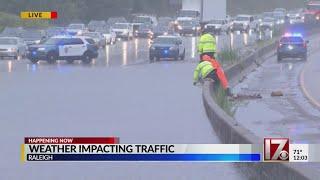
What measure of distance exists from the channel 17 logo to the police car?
124ft

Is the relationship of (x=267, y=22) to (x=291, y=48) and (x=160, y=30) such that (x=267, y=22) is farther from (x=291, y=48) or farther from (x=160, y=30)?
(x=291, y=48)

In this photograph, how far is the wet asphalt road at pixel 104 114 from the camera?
13812mm

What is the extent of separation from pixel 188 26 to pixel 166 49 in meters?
37.1

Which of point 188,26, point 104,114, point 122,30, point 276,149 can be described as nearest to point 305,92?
point 104,114

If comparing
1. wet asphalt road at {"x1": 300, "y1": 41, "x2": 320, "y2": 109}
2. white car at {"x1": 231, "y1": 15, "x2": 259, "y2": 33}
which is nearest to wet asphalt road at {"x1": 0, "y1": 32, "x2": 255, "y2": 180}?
wet asphalt road at {"x1": 300, "y1": 41, "x2": 320, "y2": 109}

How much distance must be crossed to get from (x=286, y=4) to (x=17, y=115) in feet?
493

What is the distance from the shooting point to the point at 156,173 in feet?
44.6

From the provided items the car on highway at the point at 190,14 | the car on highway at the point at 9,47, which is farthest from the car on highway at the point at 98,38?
the car on highway at the point at 190,14

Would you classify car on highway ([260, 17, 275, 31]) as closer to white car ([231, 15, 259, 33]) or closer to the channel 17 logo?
white car ([231, 15, 259, 33])

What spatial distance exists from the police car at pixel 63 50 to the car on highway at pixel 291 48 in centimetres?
1132

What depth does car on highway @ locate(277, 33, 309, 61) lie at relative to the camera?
178ft

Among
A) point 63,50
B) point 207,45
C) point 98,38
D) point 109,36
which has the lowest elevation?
point 109,36

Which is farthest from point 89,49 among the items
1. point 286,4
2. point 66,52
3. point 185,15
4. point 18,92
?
point 286,4

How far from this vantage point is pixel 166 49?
2025 inches
